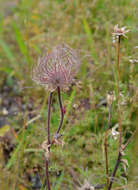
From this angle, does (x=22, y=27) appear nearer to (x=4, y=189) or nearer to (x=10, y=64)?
(x=10, y=64)

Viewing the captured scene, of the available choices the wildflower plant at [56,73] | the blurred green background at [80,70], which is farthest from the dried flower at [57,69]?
the blurred green background at [80,70]

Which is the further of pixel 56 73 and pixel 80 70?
pixel 80 70

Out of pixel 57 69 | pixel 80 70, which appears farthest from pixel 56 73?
pixel 80 70

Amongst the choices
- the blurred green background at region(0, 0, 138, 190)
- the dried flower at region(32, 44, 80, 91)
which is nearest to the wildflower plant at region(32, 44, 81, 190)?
the dried flower at region(32, 44, 80, 91)

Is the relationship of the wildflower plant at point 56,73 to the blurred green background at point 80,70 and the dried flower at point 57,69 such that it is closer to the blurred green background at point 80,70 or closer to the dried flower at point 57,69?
the dried flower at point 57,69

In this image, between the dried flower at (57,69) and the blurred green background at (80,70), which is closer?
the dried flower at (57,69)

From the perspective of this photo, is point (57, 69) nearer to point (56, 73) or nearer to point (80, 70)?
point (56, 73)

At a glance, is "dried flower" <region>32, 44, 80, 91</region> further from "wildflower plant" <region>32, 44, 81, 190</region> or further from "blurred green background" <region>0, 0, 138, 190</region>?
"blurred green background" <region>0, 0, 138, 190</region>

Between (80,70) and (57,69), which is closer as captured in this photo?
(57,69)
